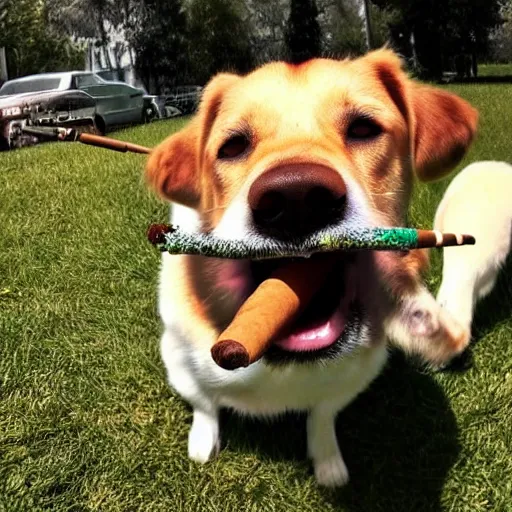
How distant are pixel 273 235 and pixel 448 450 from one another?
Answer: 1.36m

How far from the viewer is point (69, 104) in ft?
22.0

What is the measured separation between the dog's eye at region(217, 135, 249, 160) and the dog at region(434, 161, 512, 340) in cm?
132

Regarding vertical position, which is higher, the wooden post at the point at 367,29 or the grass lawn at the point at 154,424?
the wooden post at the point at 367,29

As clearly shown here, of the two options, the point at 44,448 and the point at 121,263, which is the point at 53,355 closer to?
→ the point at 44,448

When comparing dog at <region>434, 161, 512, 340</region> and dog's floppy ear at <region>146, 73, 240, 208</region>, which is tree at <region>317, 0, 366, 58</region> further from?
dog's floppy ear at <region>146, 73, 240, 208</region>

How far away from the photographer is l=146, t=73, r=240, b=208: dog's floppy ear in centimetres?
196

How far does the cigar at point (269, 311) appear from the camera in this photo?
1.12 metres

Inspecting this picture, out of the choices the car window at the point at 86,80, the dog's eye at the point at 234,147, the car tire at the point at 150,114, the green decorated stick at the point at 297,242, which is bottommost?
the car tire at the point at 150,114

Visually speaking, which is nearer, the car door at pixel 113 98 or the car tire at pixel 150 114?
the car tire at pixel 150 114

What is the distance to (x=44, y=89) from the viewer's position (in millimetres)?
6719

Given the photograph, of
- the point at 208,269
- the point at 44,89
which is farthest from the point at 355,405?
the point at 44,89

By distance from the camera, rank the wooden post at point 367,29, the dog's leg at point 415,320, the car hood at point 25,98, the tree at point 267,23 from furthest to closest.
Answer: the car hood at point 25,98 < the tree at point 267,23 < the wooden post at point 367,29 < the dog's leg at point 415,320

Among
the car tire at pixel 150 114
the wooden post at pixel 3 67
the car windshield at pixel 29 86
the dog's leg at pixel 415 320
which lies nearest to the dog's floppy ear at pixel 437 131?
the dog's leg at pixel 415 320

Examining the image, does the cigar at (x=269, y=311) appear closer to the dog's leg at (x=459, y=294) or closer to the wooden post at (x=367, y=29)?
the dog's leg at (x=459, y=294)
